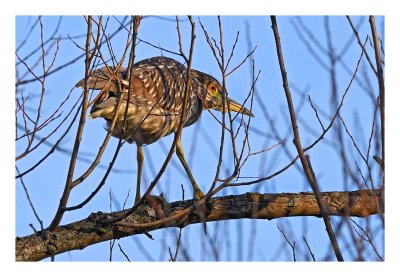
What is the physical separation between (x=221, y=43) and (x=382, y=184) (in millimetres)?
1064

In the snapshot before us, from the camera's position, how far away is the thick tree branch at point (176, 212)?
375 cm

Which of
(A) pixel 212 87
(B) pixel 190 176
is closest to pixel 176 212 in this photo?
(B) pixel 190 176

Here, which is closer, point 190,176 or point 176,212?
point 176,212

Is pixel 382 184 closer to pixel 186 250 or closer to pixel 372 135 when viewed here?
pixel 372 135

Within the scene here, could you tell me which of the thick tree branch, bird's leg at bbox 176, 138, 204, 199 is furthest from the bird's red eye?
the thick tree branch

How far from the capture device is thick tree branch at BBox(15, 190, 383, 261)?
3750 mm

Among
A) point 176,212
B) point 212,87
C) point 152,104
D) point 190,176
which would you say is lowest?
point 176,212

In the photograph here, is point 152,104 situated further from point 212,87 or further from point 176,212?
point 212,87

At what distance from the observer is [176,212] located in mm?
4062

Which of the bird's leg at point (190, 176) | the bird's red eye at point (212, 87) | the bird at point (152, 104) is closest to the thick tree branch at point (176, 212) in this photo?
the bird at point (152, 104)

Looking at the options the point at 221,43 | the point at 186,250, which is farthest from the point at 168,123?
the point at 186,250

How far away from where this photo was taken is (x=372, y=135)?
2896 millimetres

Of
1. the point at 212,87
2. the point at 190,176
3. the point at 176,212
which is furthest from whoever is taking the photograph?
the point at 212,87

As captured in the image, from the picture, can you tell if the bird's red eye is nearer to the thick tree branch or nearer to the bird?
the bird
